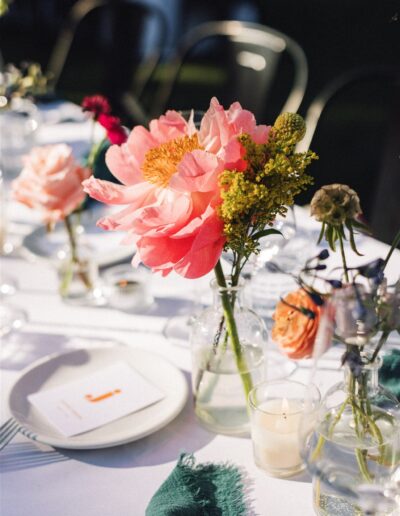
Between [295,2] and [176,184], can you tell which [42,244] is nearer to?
[176,184]

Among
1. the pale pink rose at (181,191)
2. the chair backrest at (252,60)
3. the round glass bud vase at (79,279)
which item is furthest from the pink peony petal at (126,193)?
the chair backrest at (252,60)

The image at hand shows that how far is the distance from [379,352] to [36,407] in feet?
1.79

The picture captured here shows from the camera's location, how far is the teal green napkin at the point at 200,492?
83 cm

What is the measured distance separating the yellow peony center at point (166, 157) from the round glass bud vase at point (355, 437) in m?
0.29

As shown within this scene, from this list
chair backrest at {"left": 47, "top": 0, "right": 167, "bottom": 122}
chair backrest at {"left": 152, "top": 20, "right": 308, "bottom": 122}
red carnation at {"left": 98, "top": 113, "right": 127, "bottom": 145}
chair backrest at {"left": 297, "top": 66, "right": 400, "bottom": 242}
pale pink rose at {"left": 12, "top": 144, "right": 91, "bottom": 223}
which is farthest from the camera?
chair backrest at {"left": 47, "top": 0, "right": 167, "bottom": 122}

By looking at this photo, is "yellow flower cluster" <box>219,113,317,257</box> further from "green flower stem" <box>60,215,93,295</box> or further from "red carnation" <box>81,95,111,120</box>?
"green flower stem" <box>60,215,93,295</box>

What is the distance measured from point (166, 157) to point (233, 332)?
0.23 meters

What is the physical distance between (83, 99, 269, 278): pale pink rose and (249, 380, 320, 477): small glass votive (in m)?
0.22

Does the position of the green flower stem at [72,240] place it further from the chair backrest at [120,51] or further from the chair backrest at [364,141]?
the chair backrest at [120,51]

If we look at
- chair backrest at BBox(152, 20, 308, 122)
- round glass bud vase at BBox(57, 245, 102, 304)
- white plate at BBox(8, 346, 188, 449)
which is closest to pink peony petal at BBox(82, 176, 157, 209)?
white plate at BBox(8, 346, 188, 449)

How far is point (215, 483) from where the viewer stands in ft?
2.93

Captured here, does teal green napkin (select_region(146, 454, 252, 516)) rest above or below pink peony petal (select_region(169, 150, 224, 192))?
below

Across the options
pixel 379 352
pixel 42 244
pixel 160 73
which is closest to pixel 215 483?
pixel 379 352

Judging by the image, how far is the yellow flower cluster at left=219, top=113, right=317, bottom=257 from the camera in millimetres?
743
